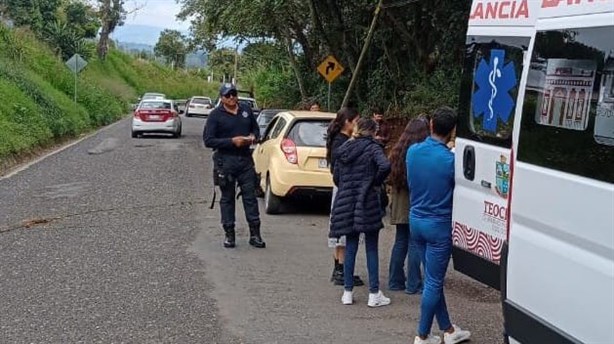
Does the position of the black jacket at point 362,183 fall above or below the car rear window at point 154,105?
above

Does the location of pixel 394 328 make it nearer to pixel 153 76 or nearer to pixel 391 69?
pixel 391 69

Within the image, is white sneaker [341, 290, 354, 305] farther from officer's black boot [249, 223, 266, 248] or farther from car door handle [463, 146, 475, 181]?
officer's black boot [249, 223, 266, 248]

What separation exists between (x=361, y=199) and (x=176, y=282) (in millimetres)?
1983

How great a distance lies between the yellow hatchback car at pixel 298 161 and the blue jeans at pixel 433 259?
564 cm

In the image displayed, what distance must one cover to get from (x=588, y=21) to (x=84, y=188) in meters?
11.8

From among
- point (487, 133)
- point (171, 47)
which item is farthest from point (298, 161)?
point (171, 47)

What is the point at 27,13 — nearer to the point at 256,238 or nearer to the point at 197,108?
the point at 197,108

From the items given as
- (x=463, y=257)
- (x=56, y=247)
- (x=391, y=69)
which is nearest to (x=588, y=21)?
(x=463, y=257)

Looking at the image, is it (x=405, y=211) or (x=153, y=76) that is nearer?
(x=405, y=211)

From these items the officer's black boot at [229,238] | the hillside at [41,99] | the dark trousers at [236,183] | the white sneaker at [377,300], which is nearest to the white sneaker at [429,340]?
the white sneaker at [377,300]

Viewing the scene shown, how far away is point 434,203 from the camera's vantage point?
5.52 m

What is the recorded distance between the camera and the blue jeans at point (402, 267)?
729 cm

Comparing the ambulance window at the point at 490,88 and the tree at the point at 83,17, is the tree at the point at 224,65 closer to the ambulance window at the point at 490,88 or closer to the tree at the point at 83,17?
the tree at the point at 83,17

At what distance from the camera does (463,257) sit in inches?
222
